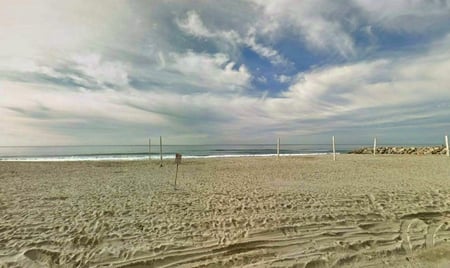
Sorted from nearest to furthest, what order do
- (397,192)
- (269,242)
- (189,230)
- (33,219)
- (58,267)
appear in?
(58,267) < (269,242) < (189,230) < (33,219) < (397,192)

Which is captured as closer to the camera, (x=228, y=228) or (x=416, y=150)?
(x=228, y=228)

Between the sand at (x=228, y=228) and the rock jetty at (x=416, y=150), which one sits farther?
the rock jetty at (x=416, y=150)

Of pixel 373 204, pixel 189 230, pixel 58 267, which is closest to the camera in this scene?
pixel 58 267

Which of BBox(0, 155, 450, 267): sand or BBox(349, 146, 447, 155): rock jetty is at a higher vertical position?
BBox(349, 146, 447, 155): rock jetty

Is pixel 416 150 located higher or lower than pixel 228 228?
higher

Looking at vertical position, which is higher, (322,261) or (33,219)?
(33,219)

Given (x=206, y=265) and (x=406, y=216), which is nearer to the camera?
(x=206, y=265)

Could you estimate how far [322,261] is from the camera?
404 centimetres

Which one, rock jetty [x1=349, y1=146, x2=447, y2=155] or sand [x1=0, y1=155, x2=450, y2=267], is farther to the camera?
rock jetty [x1=349, y1=146, x2=447, y2=155]

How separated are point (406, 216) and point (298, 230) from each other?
255 cm

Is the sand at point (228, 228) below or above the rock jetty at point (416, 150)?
below

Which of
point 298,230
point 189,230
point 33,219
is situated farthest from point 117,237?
point 298,230

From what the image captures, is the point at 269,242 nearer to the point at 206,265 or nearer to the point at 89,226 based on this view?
the point at 206,265

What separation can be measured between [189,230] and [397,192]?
6.29 metres
